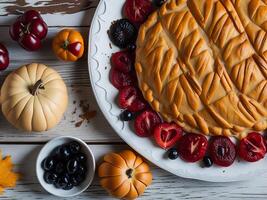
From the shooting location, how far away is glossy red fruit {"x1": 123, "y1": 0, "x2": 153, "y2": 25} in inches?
78.2

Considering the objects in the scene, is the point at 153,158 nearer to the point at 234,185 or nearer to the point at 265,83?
the point at 234,185

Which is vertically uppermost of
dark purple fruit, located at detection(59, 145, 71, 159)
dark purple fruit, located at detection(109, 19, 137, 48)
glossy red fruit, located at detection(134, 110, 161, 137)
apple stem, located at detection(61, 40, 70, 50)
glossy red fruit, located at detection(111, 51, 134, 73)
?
apple stem, located at detection(61, 40, 70, 50)

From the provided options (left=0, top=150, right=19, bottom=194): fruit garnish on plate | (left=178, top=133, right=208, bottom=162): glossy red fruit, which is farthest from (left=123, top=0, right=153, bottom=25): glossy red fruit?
(left=0, top=150, right=19, bottom=194): fruit garnish on plate

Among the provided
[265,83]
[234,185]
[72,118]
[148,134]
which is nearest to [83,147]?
[72,118]

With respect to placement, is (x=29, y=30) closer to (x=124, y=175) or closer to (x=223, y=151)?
(x=124, y=175)

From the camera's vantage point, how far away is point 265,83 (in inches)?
73.6

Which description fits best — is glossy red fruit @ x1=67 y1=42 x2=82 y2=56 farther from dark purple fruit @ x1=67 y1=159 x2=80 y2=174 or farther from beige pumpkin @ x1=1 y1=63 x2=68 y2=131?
dark purple fruit @ x1=67 y1=159 x2=80 y2=174

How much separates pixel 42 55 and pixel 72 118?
31 centimetres

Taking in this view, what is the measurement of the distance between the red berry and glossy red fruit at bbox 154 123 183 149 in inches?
4.8

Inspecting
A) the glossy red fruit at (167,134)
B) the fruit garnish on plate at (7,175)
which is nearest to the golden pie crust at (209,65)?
the glossy red fruit at (167,134)

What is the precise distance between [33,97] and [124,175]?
19.5 inches

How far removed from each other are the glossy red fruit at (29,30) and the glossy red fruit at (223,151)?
87 centimetres

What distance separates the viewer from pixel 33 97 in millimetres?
1917

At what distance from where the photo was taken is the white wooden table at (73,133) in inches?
79.3
